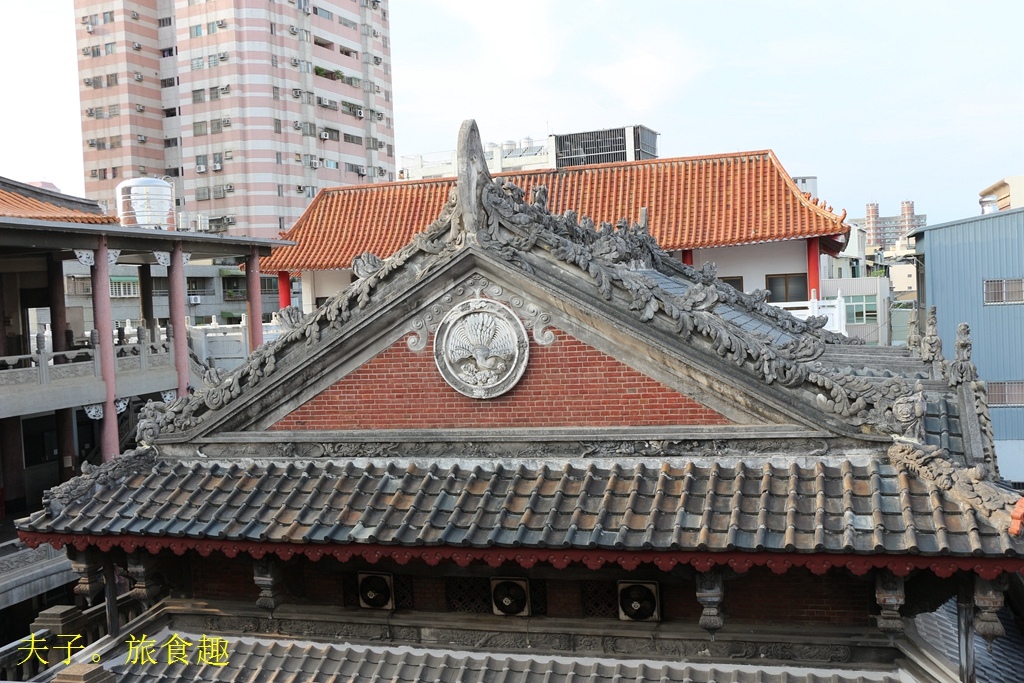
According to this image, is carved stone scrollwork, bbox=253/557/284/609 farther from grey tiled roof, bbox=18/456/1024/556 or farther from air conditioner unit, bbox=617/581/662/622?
air conditioner unit, bbox=617/581/662/622

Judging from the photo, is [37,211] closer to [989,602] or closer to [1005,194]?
[989,602]

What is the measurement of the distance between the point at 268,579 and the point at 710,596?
4315mm

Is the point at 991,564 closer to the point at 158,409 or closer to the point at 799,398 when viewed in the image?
the point at 799,398

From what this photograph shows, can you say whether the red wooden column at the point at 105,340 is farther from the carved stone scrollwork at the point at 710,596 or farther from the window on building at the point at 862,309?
the window on building at the point at 862,309

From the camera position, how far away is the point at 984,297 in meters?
30.6

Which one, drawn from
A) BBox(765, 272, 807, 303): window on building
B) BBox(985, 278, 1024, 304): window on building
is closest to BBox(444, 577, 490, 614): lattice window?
BBox(765, 272, 807, 303): window on building

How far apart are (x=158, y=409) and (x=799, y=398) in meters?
6.96

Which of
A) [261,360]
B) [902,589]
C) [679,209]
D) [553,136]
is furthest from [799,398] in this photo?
[553,136]

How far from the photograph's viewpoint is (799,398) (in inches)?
313

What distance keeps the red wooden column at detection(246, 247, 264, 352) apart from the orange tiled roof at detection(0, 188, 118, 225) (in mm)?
6017

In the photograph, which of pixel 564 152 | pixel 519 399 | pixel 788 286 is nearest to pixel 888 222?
pixel 564 152

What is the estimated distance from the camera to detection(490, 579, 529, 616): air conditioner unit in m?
8.70

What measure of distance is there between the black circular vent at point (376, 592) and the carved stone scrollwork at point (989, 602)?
5.44 m

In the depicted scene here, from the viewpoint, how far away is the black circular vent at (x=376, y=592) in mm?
9078
